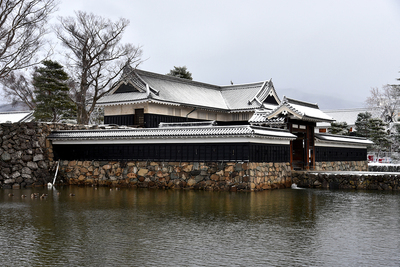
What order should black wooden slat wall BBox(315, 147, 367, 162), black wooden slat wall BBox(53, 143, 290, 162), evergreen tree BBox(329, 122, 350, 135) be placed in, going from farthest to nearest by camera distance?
evergreen tree BBox(329, 122, 350, 135) < black wooden slat wall BBox(315, 147, 367, 162) < black wooden slat wall BBox(53, 143, 290, 162)

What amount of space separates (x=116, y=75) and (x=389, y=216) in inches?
1076

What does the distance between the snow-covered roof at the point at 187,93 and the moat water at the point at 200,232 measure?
1563 centimetres

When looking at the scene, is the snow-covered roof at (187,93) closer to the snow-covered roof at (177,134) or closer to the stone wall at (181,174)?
the snow-covered roof at (177,134)

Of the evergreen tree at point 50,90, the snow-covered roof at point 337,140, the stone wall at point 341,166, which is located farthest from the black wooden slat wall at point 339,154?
the evergreen tree at point 50,90

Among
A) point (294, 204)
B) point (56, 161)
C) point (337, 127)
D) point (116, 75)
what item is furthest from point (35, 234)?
point (337, 127)

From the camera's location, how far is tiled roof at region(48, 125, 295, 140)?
79.7ft

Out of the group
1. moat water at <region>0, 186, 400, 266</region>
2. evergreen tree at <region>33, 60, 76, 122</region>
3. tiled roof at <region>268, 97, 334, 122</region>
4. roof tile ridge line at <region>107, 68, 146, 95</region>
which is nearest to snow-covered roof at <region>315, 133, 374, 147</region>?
tiled roof at <region>268, 97, 334, 122</region>

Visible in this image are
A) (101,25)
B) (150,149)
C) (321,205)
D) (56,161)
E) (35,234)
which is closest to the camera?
(35,234)

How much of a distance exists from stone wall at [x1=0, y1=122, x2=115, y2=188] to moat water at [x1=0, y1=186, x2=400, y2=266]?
776cm

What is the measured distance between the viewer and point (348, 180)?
86.8 ft

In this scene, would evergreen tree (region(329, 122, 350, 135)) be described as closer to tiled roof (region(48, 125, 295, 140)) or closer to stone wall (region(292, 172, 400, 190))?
stone wall (region(292, 172, 400, 190))

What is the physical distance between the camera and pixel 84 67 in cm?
3909

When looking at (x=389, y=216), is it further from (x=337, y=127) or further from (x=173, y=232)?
(x=337, y=127)

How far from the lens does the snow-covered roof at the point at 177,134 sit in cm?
2433
